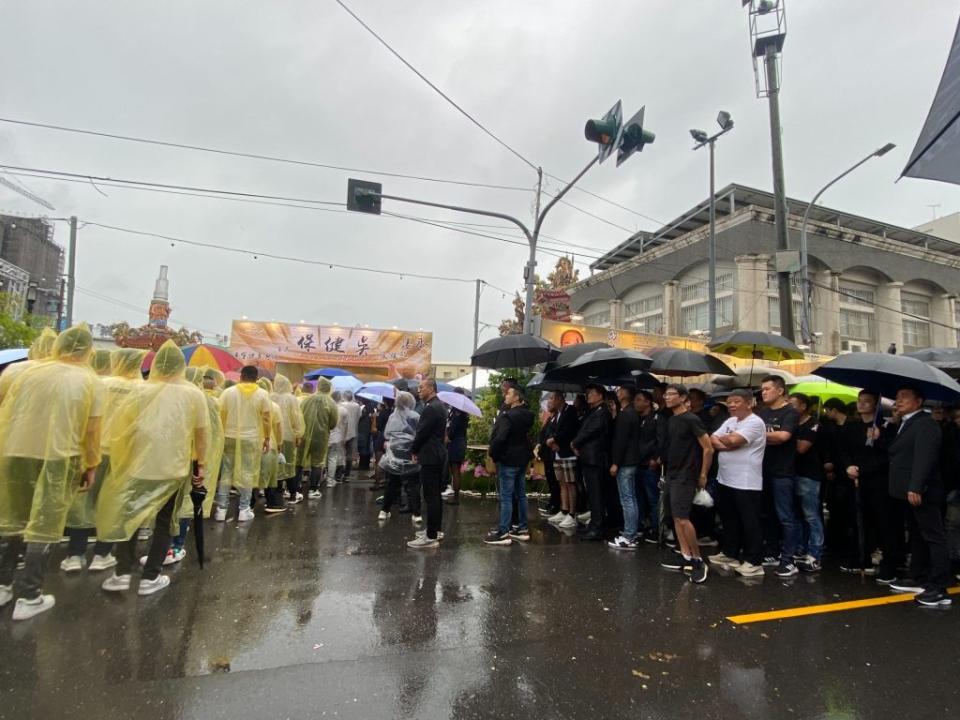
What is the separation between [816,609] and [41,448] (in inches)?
251

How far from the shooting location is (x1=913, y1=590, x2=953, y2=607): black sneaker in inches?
176

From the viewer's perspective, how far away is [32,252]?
173ft

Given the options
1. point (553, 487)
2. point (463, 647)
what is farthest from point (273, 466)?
point (463, 647)

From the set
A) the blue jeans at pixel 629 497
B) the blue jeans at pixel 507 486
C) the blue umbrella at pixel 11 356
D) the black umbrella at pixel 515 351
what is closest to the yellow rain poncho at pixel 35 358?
the blue umbrella at pixel 11 356

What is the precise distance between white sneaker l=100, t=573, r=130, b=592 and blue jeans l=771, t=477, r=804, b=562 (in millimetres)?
6249

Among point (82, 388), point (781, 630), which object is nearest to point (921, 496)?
point (781, 630)

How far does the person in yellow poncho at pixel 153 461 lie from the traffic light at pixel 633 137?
7.21 meters

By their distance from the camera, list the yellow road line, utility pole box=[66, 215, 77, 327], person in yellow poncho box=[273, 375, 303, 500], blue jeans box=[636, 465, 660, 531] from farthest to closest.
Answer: utility pole box=[66, 215, 77, 327] < person in yellow poncho box=[273, 375, 303, 500] < blue jeans box=[636, 465, 660, 531] < the yellow road line

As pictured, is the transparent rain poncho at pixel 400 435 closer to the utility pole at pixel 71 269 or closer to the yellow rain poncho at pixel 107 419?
the yellow rain poncho at pixel 107 419

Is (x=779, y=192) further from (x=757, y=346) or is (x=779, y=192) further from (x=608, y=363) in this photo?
(x=608, y=363)

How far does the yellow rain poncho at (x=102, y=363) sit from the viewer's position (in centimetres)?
494

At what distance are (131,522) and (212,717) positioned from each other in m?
2.15

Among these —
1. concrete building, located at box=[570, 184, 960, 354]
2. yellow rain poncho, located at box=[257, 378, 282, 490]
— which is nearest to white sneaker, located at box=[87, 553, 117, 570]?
yellow rain poncho, located at box=[257, 378, 282, 490]

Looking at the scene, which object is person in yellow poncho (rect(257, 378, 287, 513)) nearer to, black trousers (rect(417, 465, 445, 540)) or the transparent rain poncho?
the transparent rain poncho
